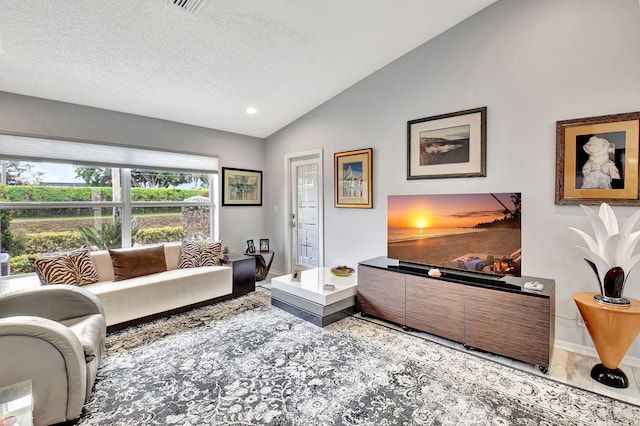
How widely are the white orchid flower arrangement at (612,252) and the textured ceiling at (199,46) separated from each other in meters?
2.29

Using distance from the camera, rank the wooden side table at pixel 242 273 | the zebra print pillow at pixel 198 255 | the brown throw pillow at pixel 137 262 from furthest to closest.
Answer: the wooden side table at pixel 242 273
the zebra print pillow at pixel 198 255
the brown throw pillow at pixel 137 262

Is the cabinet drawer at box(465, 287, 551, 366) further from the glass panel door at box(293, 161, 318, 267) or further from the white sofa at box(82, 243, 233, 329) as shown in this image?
the white sofa at box(82, 243, 233, 329)

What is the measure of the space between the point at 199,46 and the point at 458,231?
10.2 ft

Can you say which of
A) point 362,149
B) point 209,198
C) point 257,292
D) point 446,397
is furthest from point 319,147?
point 446,397

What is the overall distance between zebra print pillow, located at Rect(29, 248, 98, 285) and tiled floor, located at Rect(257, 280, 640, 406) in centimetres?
365

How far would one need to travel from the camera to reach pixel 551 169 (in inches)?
105

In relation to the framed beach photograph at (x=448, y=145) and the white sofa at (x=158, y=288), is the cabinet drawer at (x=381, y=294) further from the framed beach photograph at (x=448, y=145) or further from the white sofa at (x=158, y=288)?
the white sofa at (x=158, y=288)

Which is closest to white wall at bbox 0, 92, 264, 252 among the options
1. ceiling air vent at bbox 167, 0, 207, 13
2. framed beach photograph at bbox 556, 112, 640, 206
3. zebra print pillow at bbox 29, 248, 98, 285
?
zebra print pillow at bbox 29, 248, 98, 285

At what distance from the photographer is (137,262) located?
11.3ft

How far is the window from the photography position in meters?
3.25

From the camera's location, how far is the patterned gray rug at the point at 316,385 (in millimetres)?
1828

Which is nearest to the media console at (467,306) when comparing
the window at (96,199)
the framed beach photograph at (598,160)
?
the framed beach photograph at (598,160)

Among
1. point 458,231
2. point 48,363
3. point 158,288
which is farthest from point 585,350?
point 158,288

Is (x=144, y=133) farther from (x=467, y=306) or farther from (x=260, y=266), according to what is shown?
(x=467, y=306)
